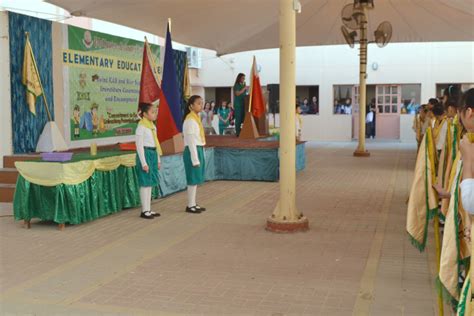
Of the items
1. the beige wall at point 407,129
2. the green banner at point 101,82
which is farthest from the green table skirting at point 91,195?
the beige wall at point 407,129

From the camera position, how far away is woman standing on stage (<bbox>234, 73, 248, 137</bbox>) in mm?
11008

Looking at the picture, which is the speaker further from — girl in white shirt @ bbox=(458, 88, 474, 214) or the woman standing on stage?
girl in white shirt @ bbox=(458, 88, 474, 214)

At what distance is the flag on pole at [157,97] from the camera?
748 cm

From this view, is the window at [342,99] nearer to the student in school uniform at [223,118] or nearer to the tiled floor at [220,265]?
the student in school uniform at [223,118]

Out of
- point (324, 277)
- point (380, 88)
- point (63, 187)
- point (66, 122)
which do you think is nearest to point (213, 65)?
point (380, 88)

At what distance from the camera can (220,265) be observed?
4.64 metres

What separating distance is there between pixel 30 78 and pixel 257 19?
5.35 meters

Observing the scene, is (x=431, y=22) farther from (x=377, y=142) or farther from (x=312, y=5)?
(x=377, y=142)

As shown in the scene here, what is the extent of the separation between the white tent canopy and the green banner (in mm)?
497

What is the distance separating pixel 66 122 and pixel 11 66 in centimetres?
139

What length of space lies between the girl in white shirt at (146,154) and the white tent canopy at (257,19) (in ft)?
10.0

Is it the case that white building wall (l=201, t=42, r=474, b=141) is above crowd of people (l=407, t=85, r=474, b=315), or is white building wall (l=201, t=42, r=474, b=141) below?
above

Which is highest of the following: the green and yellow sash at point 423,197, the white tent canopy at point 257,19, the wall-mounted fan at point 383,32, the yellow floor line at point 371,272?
the white tent canopy at point 257,19

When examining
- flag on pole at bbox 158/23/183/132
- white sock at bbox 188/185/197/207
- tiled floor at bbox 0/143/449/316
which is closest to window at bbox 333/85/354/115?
tiled floor at bbox 0/143/449/316
